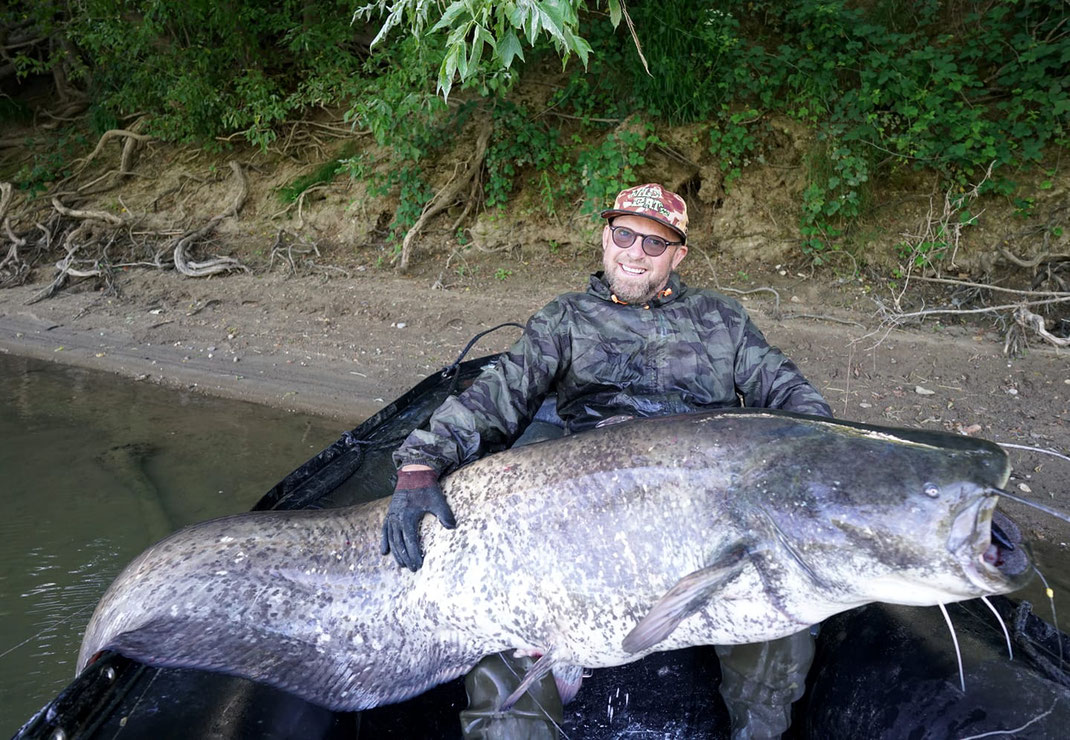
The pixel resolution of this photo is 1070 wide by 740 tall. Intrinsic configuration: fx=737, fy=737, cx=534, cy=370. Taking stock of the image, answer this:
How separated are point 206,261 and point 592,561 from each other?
25.4ft

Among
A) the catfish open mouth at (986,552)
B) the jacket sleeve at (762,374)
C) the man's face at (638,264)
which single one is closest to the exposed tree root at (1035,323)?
the jacket sleeve at (762,374)

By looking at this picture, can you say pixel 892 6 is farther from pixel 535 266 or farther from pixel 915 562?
pixel 915 562

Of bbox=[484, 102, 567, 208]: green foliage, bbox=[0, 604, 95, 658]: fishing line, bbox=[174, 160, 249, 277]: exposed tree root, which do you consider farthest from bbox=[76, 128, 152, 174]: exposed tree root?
bbox=[0, 604, 95, 658]: fishing line

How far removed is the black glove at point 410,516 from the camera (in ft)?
6.73

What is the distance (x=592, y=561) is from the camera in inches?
73.5

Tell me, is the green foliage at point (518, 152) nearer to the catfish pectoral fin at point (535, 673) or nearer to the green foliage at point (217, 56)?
the green foliage at point (217, 56)

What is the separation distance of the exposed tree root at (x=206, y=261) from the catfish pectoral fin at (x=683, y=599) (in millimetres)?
7539

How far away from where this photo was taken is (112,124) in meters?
10.4

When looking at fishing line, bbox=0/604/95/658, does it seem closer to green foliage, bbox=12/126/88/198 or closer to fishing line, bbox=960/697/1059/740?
fishing line, bbox=960/697/1059/740

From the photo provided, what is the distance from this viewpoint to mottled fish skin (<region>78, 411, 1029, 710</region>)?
1.59m

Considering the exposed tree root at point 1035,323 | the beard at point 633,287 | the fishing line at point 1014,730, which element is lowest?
the fishing line at point 1014,730

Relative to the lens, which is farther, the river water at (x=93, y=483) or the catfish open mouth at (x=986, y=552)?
the river water at (x=93, y=483)

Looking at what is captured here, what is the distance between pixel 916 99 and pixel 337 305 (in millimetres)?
5385

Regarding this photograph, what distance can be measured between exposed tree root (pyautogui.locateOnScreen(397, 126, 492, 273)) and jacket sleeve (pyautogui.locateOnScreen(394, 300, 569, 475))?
5.36 m
